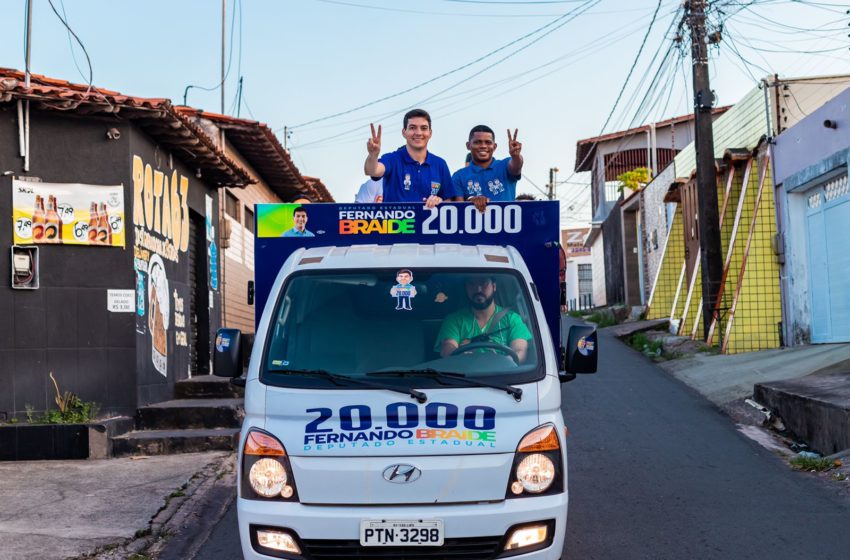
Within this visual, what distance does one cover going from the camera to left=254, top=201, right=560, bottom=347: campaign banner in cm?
633

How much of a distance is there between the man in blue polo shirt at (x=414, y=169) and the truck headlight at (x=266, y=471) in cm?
324

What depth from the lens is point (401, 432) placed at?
14.3 feet

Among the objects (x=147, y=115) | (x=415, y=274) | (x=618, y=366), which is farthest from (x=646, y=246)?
(x=415, y=274)

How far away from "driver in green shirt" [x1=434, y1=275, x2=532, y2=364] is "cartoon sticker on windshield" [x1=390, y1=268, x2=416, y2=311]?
25cm

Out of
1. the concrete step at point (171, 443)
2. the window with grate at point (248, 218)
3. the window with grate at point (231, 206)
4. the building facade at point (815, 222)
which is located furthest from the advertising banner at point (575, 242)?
the concrete step at point (171, 443)

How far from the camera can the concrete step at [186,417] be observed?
10.5m

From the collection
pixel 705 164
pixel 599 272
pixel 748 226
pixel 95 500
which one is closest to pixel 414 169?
pixel 95 500

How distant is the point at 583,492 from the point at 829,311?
305 inches

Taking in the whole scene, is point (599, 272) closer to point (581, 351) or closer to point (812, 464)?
point (812, 464)

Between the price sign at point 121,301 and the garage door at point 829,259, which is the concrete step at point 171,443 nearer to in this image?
the price sign at point 121,301

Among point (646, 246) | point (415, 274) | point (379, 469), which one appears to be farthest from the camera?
point (646, 246)

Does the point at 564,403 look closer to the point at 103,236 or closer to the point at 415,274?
the point at 103,236

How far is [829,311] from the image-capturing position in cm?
1342

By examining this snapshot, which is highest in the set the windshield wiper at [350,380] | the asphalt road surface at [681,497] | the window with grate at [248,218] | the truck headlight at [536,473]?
the window with grate at [248,218]
